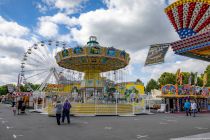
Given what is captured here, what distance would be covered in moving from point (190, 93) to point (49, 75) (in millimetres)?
23078

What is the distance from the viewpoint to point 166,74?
66938mm

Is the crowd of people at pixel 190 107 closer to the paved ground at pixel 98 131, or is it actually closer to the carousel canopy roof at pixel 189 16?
the paved ground at pixel 98 131

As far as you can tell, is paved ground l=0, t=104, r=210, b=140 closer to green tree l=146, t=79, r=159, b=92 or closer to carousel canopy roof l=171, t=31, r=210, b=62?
carousel canopy roof l=171, t=31, r=210, b=62

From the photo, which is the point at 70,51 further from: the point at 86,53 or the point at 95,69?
the point at 95,69

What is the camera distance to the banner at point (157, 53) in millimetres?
9367

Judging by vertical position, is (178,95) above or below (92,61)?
below

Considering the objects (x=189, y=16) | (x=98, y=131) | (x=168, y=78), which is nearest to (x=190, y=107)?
(x=98, y=131)

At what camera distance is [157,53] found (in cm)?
948

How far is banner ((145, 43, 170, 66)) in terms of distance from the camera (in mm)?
9367

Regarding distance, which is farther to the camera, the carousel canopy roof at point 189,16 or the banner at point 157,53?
the banner at point 157,53

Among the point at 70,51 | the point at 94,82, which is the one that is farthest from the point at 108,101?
the point at 70,51

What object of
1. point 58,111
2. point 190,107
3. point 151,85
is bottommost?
point 190,107

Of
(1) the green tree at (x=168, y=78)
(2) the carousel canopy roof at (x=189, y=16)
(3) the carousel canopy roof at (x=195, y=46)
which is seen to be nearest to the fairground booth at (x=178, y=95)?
(3) the carousel canopy roof at (x=195, y=46)

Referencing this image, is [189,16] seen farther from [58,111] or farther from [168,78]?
[168,78]
